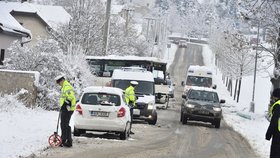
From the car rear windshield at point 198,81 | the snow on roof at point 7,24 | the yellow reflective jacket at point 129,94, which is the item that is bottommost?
the car rear windshield at point 198,81

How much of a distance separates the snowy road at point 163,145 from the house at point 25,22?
11291 millimetres

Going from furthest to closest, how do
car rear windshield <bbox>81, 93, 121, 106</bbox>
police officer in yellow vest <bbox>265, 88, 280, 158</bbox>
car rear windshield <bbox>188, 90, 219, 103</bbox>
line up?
car rear windshield <bbox>188, 90, 219, 103</bbox>, car rear windshield <bbox>81, 93, 121, 106</bbox>, police officer in yellow vest <bbox>265, 88, 280, 158</bbox>

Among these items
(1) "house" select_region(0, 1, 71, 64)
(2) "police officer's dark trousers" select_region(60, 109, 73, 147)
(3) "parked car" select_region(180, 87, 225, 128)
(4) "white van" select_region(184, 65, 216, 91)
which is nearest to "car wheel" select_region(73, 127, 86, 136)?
(2) "police officer's dark trousers" select_region(60, 109, 73, 147)

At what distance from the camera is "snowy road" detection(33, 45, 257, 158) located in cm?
1489

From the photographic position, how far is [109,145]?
54.1ft

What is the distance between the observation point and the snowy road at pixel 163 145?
586 inches

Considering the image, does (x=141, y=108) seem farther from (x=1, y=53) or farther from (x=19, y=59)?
(x=1, y=53)

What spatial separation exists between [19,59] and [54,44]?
233 cm

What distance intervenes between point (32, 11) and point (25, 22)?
1.26m

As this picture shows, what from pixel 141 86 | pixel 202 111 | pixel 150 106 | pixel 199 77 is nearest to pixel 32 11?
pixel 199 77

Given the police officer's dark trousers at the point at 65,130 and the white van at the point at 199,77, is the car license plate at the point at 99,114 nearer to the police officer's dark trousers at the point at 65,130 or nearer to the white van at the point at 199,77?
the police officer's dark trousers at the point at 65,130

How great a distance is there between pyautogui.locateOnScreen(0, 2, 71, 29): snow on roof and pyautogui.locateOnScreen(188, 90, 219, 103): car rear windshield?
13590 mm

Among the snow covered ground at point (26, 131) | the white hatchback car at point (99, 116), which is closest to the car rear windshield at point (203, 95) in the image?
the snow covered ground at point (26, 131)

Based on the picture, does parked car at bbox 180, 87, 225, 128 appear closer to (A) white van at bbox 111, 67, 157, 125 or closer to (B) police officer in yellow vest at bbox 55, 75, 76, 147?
(A) white van at bbox 111, 67, 157, 125
